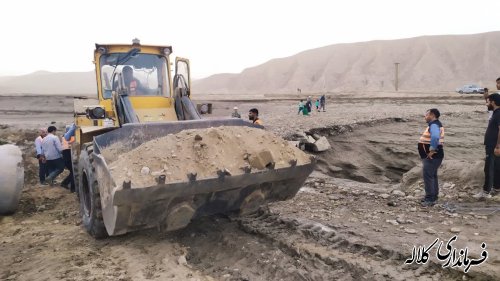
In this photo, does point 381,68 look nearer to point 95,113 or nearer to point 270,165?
point 95,113

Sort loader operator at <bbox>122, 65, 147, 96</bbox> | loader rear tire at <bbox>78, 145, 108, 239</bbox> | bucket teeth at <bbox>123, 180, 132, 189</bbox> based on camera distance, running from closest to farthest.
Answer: bucket teeth at <bbox>123, 180, 132, 189</bbox>, loader rear tire at <bbox>78, 145, 108, 239</bbox>, loader operator at <bbox>122, 65, 147, 96</bbox>

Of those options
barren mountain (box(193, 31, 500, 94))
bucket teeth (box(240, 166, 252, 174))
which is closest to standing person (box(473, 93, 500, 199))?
bucket teeth (box(240, 166, 252, 174))

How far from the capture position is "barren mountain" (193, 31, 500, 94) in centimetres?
7750

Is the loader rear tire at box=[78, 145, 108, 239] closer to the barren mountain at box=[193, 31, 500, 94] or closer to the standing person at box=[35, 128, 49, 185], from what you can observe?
the standing person at box=[35, 128, 49, 185]

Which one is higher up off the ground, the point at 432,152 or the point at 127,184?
the point at 127,184

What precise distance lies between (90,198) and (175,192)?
161 cm

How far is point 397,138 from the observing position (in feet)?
41.6

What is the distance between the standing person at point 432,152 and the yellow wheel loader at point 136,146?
2045 millimetres

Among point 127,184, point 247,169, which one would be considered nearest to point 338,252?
point 247,169

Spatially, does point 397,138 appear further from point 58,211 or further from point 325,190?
point 58,211

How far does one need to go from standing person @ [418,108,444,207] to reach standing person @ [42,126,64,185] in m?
6.75

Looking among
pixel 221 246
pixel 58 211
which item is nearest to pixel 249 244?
pixel 221 246

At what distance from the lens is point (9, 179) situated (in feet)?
21.7

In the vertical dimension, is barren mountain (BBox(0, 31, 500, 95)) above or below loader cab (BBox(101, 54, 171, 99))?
above
